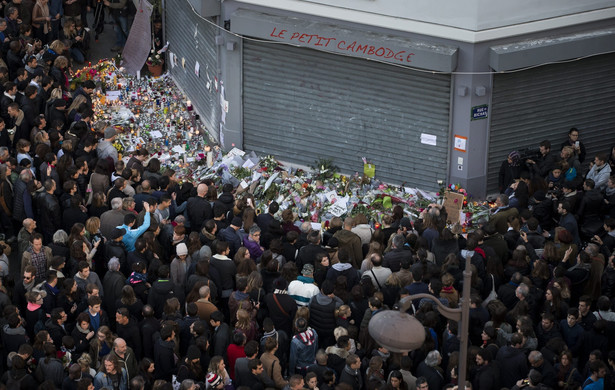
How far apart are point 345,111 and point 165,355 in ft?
25.2

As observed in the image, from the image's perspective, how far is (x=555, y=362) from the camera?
13.1 meters

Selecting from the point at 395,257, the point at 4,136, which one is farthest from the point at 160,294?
the point at 4,136

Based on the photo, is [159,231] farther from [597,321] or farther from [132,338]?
[597,321]

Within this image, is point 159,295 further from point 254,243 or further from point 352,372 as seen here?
point 352,372

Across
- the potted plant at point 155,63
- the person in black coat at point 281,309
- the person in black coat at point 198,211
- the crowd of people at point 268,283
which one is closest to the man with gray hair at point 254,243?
the crowd of people at point 268,283

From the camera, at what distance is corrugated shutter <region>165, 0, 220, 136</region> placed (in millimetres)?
21234

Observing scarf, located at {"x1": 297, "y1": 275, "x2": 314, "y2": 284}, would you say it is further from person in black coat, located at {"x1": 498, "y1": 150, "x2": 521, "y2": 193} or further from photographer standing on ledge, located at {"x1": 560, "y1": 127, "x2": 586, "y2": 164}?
photographer standing on ledge, located at {"x1": 560, "y1": 127, "x2": 586, "y2": 164}

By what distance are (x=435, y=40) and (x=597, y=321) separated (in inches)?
249

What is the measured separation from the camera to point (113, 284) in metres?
14.4

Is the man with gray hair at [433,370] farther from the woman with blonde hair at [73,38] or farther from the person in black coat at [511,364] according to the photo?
the woman with blonde hair at [73,38]

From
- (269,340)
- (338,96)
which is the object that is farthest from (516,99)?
(269,340)

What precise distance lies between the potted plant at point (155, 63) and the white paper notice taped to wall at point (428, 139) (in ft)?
24.1

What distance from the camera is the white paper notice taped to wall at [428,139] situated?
62.3 ft

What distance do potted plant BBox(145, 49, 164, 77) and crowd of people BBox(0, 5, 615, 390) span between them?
17.8 ft
